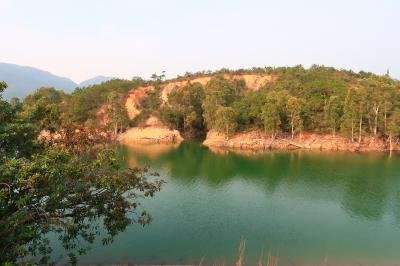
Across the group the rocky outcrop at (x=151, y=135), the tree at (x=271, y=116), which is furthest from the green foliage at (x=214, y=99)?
the tree at (x=271, y=116)

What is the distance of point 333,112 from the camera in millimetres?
49906

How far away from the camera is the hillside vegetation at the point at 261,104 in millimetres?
48625

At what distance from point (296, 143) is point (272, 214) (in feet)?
90.9

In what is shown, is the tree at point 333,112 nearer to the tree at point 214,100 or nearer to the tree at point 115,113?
the tree at point 214,100

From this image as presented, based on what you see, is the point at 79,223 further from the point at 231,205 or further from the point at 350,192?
the point at 350,192

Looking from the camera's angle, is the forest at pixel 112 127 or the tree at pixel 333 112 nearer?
the forest at pixel 112 127

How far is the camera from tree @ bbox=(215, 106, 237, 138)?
52.5m

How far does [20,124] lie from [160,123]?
168ft

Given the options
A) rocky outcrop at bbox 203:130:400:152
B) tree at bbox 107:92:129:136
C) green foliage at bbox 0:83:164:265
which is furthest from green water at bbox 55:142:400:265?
tree at bbox 107:92:129:136

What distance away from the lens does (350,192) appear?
101 feet

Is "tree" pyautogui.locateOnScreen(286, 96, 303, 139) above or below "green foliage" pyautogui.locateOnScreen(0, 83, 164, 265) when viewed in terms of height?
above

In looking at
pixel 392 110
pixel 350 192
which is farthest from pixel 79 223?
pixel 392 110

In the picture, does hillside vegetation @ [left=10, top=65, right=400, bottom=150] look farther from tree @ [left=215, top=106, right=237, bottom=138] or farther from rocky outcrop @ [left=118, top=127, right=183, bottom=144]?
rocky outcrop @ [left=118, top=127, right=183, bottom=144]

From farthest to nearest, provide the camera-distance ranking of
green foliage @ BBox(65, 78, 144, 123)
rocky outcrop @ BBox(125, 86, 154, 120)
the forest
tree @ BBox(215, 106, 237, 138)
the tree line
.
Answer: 1. rocky outcrop @ BBox(125, 86, 154, 120)
2. green foliage @ BBox(65, 78, 144, 123)
3. tree @ BBox(215, 106, 237, 138)
4. the tree line
5. the forest
